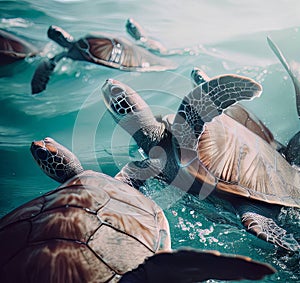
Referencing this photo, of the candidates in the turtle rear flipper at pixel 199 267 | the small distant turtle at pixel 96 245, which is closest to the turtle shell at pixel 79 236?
the small distant turtle at pixel 96 245

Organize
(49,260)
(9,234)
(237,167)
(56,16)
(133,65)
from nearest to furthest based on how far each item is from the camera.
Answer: (49,260)
(9,234)
(237,167)
(133,65)
(56,16)

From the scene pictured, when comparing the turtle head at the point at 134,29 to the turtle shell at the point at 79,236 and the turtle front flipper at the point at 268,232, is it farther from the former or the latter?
the turtle front flipper at the point at 268,232

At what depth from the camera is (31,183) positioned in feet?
23.7

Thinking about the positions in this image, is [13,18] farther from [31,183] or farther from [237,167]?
[237,167]

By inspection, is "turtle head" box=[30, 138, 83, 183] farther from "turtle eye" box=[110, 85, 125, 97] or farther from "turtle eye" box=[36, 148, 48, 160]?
"turtle eye" box=[110, 85, 125, 97]

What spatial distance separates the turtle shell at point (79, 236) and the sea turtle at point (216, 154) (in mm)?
638

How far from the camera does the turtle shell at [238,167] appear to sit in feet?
8.42

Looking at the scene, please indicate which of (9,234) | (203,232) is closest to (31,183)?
(203,232)

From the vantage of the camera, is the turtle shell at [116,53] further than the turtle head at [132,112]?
Yes

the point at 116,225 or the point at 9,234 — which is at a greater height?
the point at 116,225

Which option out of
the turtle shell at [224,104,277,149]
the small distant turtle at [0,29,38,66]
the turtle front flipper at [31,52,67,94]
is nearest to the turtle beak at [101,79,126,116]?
the turtle shell at [224,104,277,149]

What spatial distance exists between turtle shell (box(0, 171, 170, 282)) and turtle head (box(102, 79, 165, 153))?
836 millimetres

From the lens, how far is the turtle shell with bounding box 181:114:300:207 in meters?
2.57

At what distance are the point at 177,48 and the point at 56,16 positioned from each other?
8.78 feet
